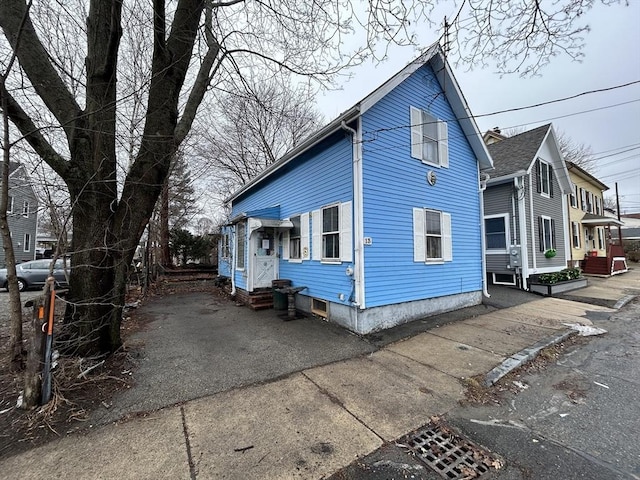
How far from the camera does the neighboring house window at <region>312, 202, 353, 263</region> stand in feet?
20.9

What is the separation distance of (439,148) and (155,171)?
7.31 meters

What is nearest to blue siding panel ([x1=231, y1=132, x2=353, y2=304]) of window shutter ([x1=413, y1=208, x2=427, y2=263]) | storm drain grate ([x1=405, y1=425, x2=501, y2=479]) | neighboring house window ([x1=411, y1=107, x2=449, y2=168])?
window shutter ([x1=413, y1=208, x2=427, y2=263])

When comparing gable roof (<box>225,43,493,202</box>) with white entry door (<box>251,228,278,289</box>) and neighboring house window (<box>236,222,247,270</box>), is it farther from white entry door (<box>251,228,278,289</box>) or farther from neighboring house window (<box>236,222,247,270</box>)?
white entry door (<box>251,228,278,289</box>)

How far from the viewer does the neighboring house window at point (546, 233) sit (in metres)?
12.1

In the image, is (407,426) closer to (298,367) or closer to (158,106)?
(298,367)

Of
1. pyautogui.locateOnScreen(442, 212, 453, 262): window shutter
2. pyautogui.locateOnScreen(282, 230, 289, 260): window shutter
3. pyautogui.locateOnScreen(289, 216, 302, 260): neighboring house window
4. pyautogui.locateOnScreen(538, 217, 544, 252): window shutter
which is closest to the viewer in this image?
pyautogui.locateOnScreen(442, 212, 453, 262): window shutter

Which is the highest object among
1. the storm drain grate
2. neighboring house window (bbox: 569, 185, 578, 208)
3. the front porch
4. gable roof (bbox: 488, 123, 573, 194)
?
gable roof (bbox: 488, 123, 573, 194)

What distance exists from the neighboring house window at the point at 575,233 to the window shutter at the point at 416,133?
15.6 metres

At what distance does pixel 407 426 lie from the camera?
9.59ft

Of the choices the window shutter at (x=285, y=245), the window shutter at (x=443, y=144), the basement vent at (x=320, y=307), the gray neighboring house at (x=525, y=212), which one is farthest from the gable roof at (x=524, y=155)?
the basement vent at (x=320, y=307)

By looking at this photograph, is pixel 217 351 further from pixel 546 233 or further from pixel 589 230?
pixel 589 230

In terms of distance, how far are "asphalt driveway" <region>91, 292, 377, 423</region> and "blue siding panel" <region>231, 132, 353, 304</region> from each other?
103 centimetres

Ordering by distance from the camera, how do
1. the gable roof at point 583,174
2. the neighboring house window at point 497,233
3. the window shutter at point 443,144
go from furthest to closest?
the gable roof at point 583,174
the neighboring house window at point 497,233
the window shutter at point 443,144

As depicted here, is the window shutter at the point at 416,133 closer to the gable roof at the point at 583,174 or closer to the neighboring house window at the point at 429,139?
the neighboring house window at the point at 429,139
